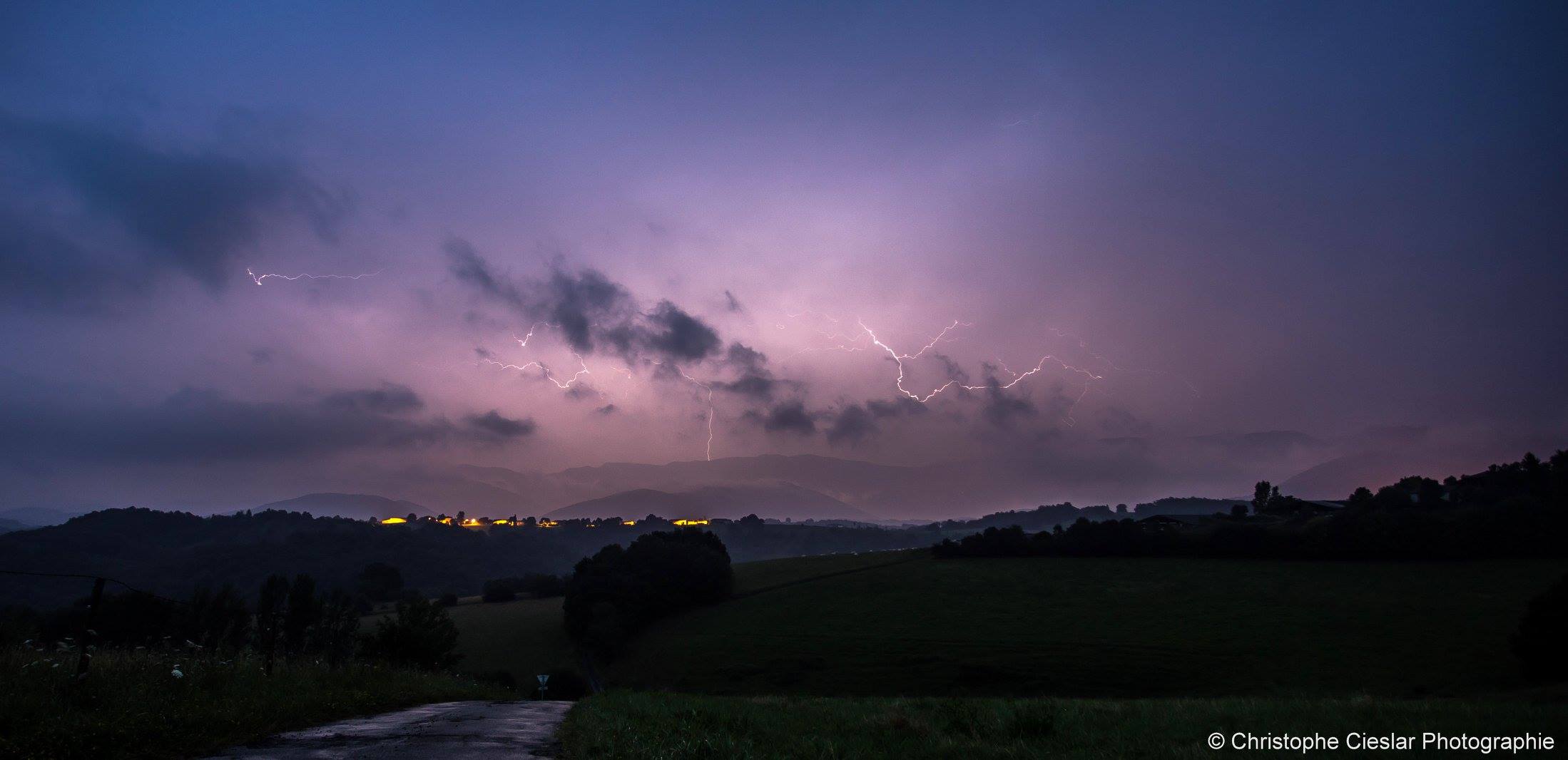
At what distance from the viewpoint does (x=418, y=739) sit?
10.8 metres

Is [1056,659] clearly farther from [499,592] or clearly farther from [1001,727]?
[499,592]

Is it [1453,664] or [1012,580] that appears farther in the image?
[1012,580]

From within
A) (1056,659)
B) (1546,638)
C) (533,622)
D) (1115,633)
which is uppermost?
(1546,638)

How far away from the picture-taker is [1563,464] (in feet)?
326

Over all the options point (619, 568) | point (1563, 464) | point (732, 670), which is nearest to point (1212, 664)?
point (732, 670)

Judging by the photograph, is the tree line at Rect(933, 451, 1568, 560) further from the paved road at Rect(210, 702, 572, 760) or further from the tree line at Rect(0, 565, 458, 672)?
the paved road at Rect(210, 702, 572, 760)

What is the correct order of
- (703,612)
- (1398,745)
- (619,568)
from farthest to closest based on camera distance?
(619,568), (703,612), (1398,745)

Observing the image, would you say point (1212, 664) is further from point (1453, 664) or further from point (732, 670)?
point (732, 670)

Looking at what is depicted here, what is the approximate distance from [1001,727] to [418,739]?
918 cm

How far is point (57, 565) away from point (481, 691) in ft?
598

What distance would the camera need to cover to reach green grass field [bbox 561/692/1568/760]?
30.5 ft

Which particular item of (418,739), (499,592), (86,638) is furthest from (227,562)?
(418,739)

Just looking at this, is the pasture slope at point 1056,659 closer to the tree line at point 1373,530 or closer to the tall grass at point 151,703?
the tree line at point 1373,530

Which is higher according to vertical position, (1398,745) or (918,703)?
(1398,745)
